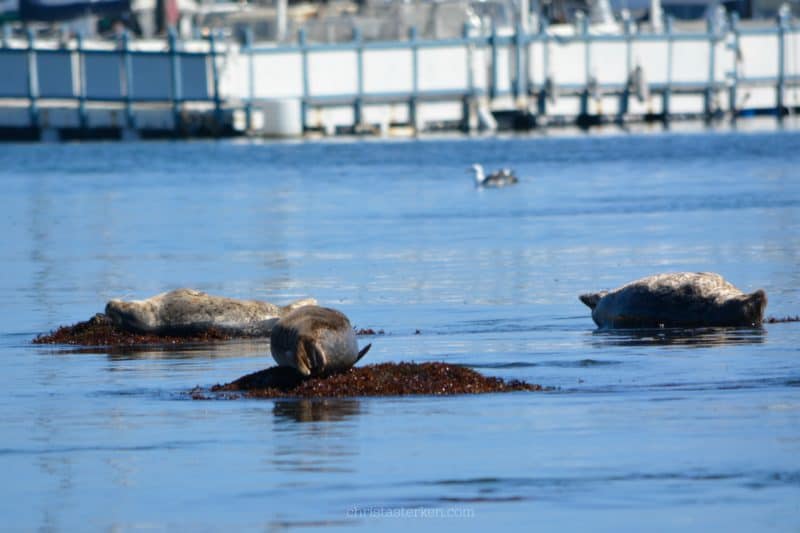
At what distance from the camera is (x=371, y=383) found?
15.8m

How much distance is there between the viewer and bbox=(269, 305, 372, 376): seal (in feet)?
52.0

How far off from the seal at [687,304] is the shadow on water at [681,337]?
25cm

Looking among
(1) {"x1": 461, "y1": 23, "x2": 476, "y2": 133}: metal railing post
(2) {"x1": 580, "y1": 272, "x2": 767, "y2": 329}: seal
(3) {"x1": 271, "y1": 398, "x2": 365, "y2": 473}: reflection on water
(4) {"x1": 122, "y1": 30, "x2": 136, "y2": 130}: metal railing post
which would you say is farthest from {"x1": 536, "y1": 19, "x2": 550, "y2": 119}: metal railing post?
(3) {"x1": 271, "y1": 398, "x2": 365, "y2": 473}: reflection on water

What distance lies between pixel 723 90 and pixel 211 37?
33967 mm

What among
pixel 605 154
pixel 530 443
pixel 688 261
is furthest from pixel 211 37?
pixel 530 443

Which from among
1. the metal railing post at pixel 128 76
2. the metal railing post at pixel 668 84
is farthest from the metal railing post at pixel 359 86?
the metal railing post at pixel 668 84

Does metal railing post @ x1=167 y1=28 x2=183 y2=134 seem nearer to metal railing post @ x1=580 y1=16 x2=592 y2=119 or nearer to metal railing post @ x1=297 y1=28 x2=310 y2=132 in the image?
metal railing post @ x1=297 y1=28 x2=310 y2=132

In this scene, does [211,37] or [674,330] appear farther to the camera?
[211,37]

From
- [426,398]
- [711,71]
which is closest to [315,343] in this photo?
[426,398]

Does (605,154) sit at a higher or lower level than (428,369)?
lower

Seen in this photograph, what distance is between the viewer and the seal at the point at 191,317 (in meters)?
20.5

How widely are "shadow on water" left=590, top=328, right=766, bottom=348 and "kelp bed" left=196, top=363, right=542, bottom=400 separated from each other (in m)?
3.02

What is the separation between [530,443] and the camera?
507 inches

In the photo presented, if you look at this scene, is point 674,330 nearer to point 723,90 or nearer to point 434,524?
point 434,524
